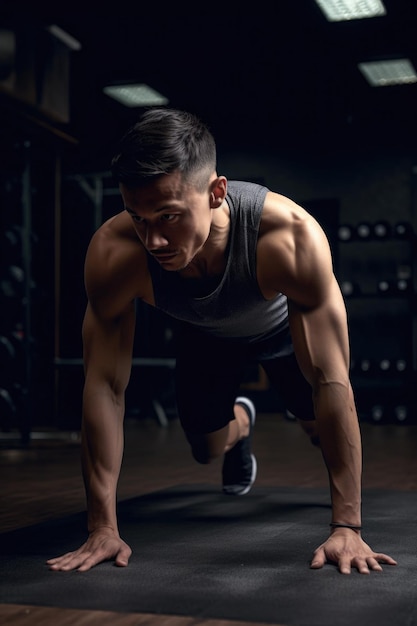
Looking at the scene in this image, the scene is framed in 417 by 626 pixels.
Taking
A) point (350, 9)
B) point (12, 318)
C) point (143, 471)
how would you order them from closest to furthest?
point (143, 471)
point (350, 9)
point (12, 318)

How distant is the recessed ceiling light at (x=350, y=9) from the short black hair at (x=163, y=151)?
155 inches

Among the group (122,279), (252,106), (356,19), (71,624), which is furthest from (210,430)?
(252,106)

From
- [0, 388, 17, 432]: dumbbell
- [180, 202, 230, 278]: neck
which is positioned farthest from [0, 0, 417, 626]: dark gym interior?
[180, 202, 230, 278]: neck

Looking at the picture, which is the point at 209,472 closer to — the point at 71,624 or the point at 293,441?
the point at 293,441

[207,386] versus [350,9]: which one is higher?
[350,9]

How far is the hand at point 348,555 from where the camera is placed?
1804mm

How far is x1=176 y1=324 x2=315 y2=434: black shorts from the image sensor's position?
2.49m

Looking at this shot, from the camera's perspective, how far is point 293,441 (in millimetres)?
5617

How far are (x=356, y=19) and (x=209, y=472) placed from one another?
3331 millimetres

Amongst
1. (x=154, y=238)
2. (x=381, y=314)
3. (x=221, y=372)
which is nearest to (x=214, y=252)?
(x=154, y=238)

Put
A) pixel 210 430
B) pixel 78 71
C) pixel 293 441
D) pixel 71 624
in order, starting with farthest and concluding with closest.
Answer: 1. pixel 78 71
2. pixel 293 441
3. pixel 210 430
4. pixel 71 624

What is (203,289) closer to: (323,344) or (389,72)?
(323,344)

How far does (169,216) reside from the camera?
1709mm

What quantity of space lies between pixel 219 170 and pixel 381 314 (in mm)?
2220
